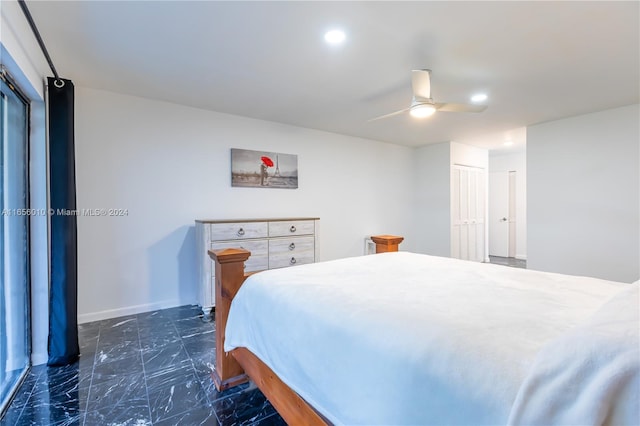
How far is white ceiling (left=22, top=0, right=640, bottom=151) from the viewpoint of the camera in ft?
5.97

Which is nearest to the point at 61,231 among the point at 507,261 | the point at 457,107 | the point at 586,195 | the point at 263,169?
the point at 263,169

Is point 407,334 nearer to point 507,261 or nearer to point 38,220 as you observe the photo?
point 38,220

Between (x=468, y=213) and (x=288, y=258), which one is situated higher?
(x=468, y=213)

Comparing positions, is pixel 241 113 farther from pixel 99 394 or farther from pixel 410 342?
pixel 410 342

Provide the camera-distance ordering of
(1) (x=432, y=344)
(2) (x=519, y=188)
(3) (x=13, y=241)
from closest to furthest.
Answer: (1) (x=432, y=344), (3) (x=13, y=241), (2) (x=519, y=188)

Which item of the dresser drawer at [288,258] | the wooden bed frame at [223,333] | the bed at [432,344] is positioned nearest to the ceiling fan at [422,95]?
the bed at [432,344]

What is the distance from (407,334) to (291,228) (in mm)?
2763

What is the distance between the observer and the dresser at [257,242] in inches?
122

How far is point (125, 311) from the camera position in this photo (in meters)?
3.12

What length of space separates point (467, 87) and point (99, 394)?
3839 millimetres

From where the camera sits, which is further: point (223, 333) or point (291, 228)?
point (291, 228)

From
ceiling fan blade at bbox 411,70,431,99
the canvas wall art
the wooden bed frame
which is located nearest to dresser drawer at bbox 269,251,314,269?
the canvas wall art

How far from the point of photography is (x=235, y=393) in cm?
185

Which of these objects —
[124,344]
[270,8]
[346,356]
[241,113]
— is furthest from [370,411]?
[241,113]
